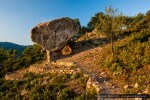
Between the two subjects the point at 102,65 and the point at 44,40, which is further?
the point at 44,40

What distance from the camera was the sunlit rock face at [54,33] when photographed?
44.4 metres

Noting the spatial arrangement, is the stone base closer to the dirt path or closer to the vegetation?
the dirt path

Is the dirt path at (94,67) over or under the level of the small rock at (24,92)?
over

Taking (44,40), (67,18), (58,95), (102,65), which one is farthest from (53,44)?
(58,95)

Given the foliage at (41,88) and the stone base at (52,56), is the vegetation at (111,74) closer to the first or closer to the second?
the foliage at (41,88)

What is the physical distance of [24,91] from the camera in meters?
32.2

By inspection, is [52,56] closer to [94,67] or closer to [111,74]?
[94,67]

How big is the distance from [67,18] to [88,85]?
19.2 m

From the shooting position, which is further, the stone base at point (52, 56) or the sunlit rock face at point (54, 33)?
the sunlit rock face at point (54, 33)

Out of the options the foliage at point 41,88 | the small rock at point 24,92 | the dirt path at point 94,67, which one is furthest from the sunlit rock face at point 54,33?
the small rock at point 24,92

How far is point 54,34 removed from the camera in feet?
147

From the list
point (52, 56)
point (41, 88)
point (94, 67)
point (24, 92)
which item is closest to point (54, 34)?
point (52, 56)

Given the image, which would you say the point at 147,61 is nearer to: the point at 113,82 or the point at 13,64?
the point at 113,82

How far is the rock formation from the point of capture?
44406 mm
